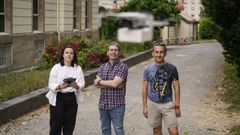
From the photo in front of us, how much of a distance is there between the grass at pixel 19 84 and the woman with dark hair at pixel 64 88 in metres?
3.38

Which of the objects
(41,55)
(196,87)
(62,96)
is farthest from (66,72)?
(41,55)

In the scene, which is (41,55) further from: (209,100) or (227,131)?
(227,131)

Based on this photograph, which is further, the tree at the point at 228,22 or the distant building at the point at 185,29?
the tree at the point at 228,22

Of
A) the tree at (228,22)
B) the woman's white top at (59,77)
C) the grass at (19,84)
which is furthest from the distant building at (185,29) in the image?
the tree at (228,22)

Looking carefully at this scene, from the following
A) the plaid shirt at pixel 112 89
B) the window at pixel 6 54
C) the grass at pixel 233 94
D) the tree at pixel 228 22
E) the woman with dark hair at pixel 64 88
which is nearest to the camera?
the plaid shirt at pixel 112 89

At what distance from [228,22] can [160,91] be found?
19.6 feet

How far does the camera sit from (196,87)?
551 inches

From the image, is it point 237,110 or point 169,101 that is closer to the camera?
point 169,101

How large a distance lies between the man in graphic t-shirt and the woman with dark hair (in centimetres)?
91

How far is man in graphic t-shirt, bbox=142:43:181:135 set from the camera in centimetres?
556

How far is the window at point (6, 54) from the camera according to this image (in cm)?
1636

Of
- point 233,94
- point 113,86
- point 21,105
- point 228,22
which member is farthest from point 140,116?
point 113,86

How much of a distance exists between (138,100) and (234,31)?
2.90m

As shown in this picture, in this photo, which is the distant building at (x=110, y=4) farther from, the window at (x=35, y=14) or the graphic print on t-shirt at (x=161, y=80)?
the graphic print on t-shirt at (x=161, y=80)
